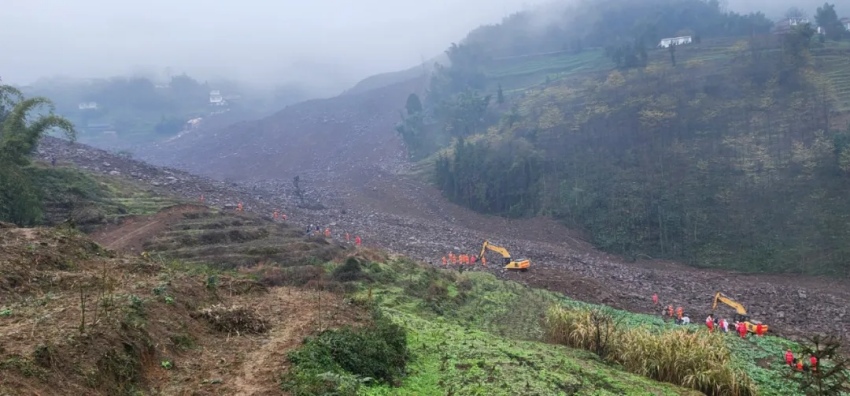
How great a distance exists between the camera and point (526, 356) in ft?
35.8

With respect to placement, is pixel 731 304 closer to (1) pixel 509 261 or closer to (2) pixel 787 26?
(1) pixel 509 261

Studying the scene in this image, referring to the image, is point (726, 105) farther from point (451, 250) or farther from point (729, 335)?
point (729, 335)

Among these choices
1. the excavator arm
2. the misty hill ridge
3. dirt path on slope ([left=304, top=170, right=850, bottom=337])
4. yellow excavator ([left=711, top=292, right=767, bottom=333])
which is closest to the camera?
yellow excavator ([left=711, top=292, right=767, bottom=333])

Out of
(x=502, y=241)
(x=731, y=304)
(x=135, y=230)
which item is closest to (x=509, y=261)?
(x=502, y=241)

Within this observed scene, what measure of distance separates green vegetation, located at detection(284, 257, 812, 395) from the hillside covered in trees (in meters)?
18.1

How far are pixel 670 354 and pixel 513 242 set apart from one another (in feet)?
82.0

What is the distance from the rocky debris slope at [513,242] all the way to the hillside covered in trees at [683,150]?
2.43m

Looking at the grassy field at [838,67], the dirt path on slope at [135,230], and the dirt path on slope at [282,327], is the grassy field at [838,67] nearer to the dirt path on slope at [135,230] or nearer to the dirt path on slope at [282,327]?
the dirt path on slope at [282,327]

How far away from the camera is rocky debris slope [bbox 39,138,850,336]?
2386 centimetres

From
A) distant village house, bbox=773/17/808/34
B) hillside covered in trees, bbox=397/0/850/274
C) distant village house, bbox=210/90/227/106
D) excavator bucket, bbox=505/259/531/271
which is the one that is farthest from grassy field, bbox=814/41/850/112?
distant village house, bbox=210/90/227/106

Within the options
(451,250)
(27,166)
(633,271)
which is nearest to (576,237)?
(633,271)

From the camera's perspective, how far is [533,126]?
53.4 m

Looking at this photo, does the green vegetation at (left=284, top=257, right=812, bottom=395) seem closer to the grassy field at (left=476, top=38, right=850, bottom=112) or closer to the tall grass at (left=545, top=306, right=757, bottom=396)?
the tall grass at (left=545, top=306, right=757, bottom=396)

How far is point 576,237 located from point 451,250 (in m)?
11.0
